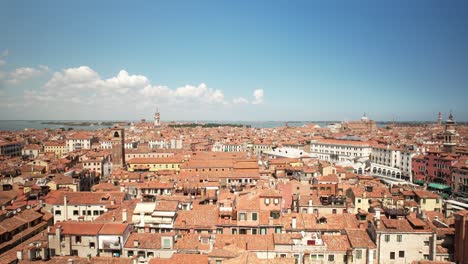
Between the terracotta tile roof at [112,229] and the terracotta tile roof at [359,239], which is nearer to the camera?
the terracotta tile roof at [359,239]

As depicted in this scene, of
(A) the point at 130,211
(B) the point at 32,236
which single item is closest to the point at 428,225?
(A) the point at 130,211

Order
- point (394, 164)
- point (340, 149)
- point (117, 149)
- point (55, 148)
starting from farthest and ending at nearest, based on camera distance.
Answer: point (55, 148)
point (340, 149)
point (394, 164)
point (117, 149)

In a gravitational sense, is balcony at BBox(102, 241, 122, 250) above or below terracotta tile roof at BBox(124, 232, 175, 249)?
below

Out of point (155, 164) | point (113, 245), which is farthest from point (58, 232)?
point (155, 164)

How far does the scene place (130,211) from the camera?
992 inches

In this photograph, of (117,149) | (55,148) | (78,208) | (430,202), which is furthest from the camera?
(55,148)

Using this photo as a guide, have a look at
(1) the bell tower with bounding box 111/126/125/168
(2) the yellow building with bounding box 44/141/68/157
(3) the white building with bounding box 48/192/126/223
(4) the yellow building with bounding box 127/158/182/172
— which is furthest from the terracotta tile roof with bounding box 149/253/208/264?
(2) the yellow building with bounding box 44/141/68/157

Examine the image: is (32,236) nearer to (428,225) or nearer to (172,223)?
(172,223)

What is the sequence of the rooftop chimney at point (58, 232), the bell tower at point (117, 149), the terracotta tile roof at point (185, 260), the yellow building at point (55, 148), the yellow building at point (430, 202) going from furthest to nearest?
the yellow building at point (55, 148)
the bell tower at point (117, 149)
the yellow building at point (430, 202)
the rooftop chimney at point (58, 232)
the terracotta tile roof at point (185, 260)

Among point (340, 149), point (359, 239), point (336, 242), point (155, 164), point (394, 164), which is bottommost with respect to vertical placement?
point (394, 164)

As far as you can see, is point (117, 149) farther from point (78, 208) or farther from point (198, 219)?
point (198, 219)

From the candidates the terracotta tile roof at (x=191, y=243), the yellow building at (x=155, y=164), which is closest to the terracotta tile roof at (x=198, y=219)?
the terracotta tile roof at (x=191, y=243)

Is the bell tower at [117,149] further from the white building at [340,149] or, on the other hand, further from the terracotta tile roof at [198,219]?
the white building at [340,149]

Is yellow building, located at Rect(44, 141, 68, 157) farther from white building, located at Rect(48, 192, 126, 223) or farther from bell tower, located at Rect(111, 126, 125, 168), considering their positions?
white building, located at Rect(48, 192, 126, 223)
